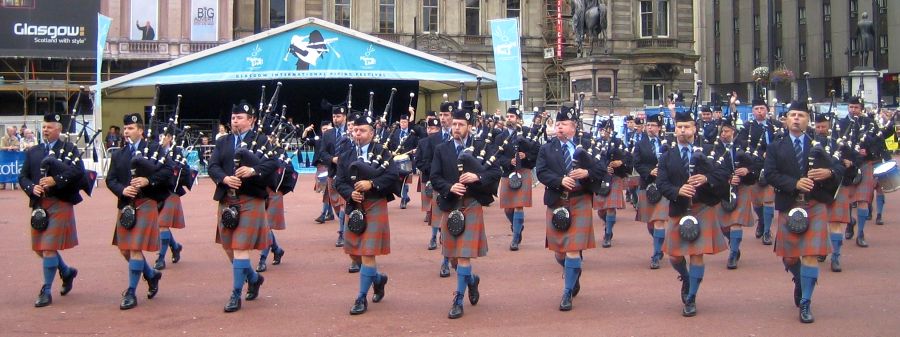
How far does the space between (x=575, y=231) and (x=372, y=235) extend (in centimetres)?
179

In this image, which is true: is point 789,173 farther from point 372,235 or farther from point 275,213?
point 275,213

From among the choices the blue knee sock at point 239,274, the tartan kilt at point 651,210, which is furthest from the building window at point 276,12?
the blue knee sock at point 239,274

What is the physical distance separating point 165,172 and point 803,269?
567 centimetres

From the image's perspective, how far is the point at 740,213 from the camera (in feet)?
35.6

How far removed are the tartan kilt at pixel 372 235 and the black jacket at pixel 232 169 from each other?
3.02 ft

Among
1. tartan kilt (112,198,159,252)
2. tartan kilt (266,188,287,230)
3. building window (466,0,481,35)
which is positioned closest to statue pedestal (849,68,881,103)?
building window (466,0,481,35)

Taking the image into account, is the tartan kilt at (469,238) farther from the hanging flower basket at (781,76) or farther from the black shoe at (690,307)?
the hanging flower basket at (781,76)

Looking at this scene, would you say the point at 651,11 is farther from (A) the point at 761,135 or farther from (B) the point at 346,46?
(A) the point at 761,135

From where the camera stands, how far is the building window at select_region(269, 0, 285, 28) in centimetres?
4469

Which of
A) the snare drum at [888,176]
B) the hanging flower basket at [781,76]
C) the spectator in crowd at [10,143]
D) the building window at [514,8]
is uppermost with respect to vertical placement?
the building window at [514,8]

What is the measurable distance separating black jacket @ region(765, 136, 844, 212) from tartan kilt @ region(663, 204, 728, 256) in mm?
578

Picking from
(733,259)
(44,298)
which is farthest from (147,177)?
(733,259)

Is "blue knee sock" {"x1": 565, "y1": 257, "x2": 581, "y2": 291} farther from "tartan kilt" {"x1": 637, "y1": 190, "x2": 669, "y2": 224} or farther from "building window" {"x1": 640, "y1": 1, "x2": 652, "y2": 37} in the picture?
"building window" {"x1": 640, "y1": 1, "x2": 652, "y2": 37}

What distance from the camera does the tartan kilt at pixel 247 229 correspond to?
8.41m
